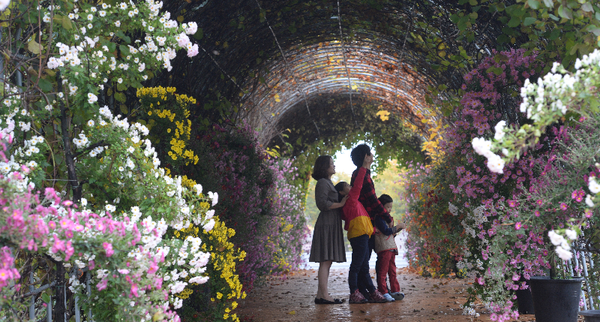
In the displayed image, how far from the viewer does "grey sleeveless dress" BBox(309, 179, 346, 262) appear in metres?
5.27

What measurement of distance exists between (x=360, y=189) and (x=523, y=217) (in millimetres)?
2527

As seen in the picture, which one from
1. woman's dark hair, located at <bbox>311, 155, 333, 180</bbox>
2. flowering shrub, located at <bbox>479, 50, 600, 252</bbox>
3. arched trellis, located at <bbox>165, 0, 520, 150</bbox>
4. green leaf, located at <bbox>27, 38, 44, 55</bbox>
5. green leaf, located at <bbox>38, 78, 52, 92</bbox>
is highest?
arched trellis, located at <bbox>165, 0, 520, 150</bbox>

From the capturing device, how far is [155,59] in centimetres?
243

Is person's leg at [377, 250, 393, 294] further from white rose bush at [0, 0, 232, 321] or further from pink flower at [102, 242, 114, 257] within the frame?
pink flower at [102, 242, 114, 257]

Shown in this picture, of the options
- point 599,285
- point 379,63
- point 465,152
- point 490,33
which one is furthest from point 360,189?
point 379,63

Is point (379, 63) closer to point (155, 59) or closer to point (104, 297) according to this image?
point (155, 59)

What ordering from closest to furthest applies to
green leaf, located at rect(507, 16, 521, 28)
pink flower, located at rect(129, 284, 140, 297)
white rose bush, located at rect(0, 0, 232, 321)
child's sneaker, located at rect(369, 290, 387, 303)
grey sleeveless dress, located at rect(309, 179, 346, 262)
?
pink flower, located at rect(129, 284, 140, 297) < white rose bush, located at rect(0, 0, 232, 321) < green leaf, located at rect(507, 16, 521, 28) < grey sleeveless dress, located at rect(309, 179, 346, 262) < child's sneaker, located at rect(369, 290, 387, 303)

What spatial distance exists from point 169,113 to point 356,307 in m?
2.81


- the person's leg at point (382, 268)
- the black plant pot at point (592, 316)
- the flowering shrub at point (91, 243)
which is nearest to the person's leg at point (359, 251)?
the person's leg at point (382, 268)

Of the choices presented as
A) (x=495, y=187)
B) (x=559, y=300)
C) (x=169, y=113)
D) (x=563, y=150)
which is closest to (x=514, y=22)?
(x=563, y=150)

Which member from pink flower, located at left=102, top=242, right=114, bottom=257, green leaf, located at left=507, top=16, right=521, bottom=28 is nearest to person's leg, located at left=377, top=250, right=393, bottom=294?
green leaf, located at left=507, top=16, right=521, bottom=28

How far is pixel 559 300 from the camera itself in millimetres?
3506

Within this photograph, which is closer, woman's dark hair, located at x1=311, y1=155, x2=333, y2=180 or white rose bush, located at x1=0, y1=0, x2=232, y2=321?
white rose bush, located at x1=0, y1=0, x2=232, y2=321

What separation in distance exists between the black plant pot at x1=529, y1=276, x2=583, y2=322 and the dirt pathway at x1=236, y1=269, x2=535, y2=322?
732 mm
